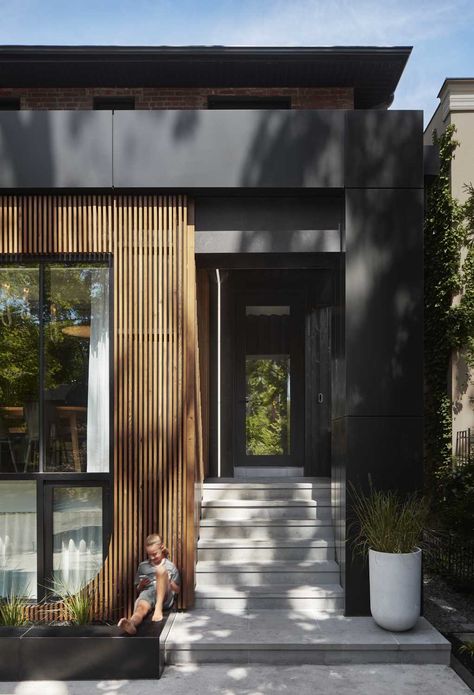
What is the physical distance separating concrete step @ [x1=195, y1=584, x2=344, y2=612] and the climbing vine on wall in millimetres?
6931

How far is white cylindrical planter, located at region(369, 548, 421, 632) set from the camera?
20.4 ft

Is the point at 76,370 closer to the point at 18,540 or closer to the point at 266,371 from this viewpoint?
the point at 18,540

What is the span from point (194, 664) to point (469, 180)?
10.6m

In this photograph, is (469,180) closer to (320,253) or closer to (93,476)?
(320,253)

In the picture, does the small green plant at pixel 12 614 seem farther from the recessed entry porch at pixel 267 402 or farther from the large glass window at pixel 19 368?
the recessed entry porch at pixel 267 402

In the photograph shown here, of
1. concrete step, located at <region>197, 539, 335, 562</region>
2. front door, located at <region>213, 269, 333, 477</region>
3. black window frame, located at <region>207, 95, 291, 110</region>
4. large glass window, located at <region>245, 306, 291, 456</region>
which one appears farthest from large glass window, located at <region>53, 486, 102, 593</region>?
black window frame, located at <region>207, 95, 291, 110</region>

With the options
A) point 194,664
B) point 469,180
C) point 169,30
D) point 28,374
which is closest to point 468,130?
point 469,180

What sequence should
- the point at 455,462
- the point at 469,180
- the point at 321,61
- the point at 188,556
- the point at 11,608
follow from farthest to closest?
the point at 469,180 → the point at 455,462 → the point at 321,61 → the point at 188,556 → the point at 11,608

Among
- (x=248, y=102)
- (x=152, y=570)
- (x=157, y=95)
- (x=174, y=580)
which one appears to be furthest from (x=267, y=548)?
(x=157, y=95)

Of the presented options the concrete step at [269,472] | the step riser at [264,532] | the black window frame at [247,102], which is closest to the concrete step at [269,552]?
the step riser at [264,532]

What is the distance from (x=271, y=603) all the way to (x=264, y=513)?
137cm

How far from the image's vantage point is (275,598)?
23.0 feet

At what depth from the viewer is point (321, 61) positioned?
11.2m

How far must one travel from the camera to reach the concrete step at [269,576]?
23.9ft
